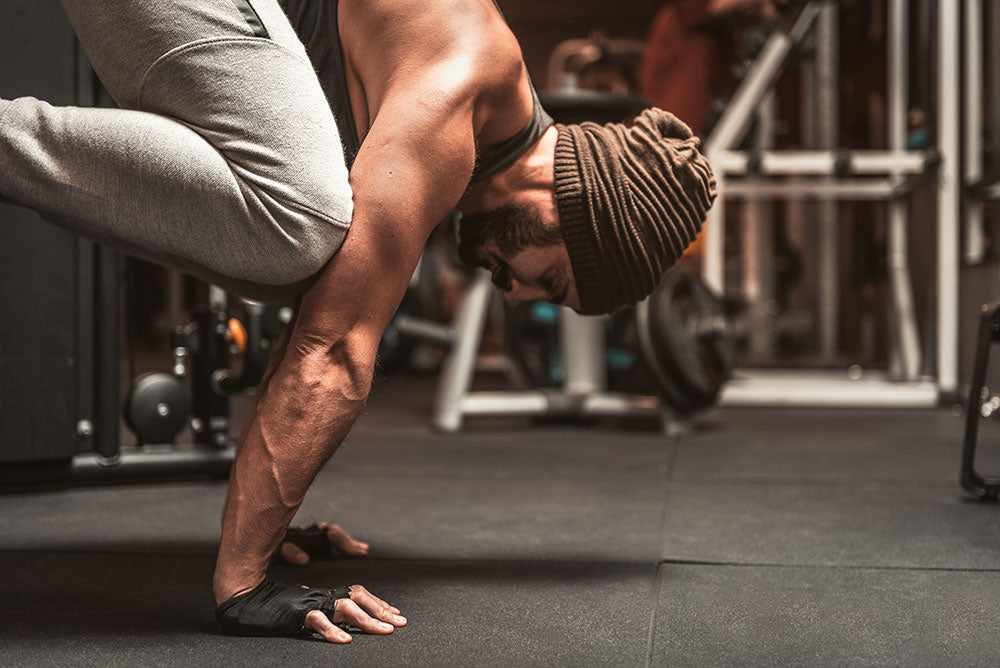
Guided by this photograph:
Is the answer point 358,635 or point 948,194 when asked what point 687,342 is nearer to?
point 948,194

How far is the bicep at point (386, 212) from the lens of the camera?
1021 millimetres

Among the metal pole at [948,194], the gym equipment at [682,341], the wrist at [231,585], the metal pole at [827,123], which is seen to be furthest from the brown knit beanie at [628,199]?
the metal pole at [827,123]

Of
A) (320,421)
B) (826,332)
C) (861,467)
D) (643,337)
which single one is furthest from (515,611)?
(826,332)

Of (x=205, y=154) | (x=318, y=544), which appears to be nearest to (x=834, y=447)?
(x=318, y=544)

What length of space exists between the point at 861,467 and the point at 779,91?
6565 mm

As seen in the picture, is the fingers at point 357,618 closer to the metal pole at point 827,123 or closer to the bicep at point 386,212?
the bicep at point 386,212

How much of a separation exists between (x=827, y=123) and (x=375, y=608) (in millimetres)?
4203

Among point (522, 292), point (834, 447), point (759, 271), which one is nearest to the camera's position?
point (522, 292)

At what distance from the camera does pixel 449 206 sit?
1080mm

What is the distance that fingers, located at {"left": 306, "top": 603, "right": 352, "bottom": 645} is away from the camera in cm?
105

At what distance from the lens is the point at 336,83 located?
1.19 m

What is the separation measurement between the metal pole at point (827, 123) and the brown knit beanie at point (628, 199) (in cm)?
309

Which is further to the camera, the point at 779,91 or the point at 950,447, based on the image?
the point at 779,91

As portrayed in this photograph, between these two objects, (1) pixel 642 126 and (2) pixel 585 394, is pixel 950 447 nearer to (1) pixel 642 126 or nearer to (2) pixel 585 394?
(2) pixel 585 394
